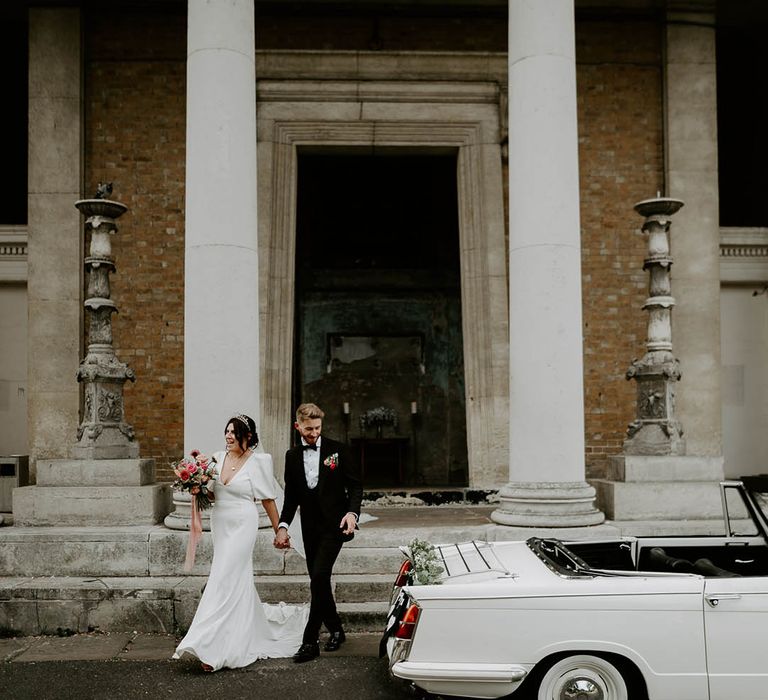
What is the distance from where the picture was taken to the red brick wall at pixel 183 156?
11656 millimetres

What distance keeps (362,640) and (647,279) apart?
294 inches

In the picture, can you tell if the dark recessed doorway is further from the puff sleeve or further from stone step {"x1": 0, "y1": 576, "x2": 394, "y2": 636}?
the puff sleeve

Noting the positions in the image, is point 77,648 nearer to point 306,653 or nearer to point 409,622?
point 306,653

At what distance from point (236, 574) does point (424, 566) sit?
1778 millimetres

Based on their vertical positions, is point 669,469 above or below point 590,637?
above

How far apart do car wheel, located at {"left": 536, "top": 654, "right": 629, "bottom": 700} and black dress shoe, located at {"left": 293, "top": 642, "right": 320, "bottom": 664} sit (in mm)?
2001

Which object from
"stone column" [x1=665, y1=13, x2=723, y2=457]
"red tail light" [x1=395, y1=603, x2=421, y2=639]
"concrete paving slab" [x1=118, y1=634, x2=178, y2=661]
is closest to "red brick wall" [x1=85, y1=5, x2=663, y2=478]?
"stone column" [x1=665, y1=13, x2=723, y2=457]

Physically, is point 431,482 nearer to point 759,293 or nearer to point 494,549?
point 759,293

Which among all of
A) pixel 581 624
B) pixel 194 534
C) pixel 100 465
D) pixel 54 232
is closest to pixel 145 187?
pixel 54 232

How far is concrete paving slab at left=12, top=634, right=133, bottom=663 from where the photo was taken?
6340 mm

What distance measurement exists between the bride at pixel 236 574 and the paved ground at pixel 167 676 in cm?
14

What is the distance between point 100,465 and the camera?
8.59 m

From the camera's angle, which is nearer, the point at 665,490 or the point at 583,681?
the point at 583,681

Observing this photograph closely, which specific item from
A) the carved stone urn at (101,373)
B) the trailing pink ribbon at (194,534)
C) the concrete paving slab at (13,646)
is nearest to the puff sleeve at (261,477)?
the trailing pink ribbon at (194,534)
